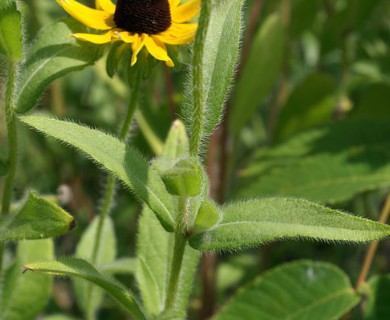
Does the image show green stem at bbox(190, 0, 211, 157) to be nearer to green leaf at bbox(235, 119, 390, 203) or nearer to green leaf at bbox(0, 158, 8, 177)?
green leaf at bbox(0, 158, 8, 177)

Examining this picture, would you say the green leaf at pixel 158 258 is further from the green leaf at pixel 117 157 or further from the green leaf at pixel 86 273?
the green leaf at pixel 117 157

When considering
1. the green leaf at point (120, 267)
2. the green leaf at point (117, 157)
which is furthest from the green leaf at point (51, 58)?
the green leaf at point (120, 267)

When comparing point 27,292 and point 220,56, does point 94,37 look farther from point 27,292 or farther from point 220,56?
point 27,292

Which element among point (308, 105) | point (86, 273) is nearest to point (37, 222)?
point (86, 273)

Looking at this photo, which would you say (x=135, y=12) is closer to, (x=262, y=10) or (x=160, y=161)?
(x=160, y=161)

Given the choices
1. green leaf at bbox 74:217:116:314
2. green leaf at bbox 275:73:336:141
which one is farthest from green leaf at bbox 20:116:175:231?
green leaf at bbox 275:73:336:141

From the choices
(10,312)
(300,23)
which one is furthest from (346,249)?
(10,312)
